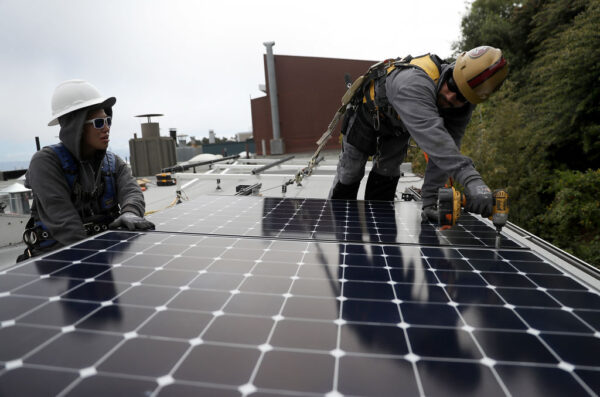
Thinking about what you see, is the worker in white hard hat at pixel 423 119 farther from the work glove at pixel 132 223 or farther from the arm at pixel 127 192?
the arm at pixel 127 192

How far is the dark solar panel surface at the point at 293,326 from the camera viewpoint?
3.09 ft

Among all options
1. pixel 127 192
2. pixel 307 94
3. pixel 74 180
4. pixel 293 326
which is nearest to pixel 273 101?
pixel 307 94

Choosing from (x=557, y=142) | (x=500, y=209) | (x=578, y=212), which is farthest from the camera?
(x=557, y=142)

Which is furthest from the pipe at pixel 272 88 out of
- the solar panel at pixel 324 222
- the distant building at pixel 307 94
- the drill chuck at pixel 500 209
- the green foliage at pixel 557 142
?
the drill chuck at pixel 500 209

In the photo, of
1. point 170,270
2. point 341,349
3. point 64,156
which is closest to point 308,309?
point 341,349

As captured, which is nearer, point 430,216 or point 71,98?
point 71,98

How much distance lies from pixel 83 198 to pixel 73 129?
571 mm

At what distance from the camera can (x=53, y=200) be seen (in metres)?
2.67

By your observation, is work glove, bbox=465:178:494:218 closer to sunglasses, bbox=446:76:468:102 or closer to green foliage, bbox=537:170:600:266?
sunglasses, bbox=446:76:468:102

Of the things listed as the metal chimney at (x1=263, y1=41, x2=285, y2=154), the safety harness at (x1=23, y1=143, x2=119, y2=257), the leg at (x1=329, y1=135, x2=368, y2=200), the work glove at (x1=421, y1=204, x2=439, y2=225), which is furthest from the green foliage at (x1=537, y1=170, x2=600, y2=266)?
the metal chimney at (x1=263, y1=41, x2=285, y2=154)

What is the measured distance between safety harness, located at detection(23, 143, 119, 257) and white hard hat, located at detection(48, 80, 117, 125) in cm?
29

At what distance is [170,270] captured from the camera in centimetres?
171

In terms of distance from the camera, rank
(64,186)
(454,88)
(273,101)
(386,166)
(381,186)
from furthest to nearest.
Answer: (273,101) < (381,186) < (386,166) < (454,88) < (64,186)

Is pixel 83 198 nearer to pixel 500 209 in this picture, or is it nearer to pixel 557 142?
pixel 500 209
